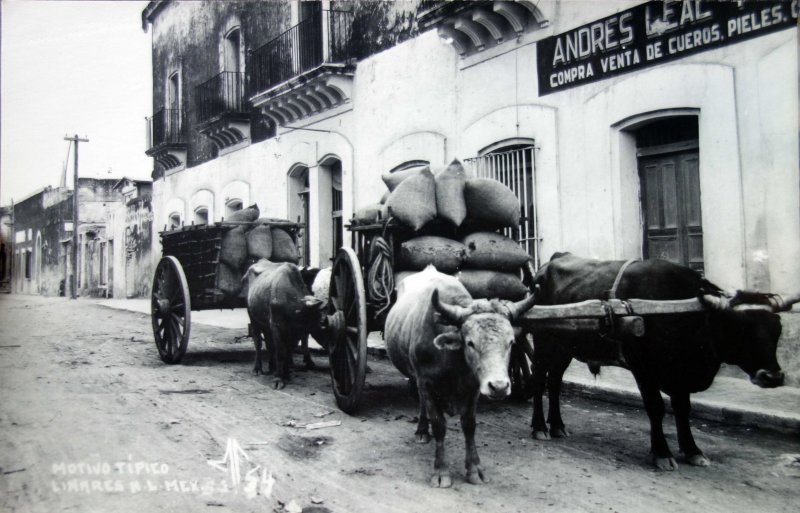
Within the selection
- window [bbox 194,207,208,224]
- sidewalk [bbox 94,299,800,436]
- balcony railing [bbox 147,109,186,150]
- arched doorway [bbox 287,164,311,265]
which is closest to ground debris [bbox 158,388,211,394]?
sidewalk [bbox 94,299,800,436]

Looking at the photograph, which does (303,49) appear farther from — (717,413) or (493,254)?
(717,413)

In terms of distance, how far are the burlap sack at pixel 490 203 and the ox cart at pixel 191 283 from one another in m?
3.93

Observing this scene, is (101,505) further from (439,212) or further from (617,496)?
(439,212)

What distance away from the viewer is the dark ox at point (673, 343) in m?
3.73

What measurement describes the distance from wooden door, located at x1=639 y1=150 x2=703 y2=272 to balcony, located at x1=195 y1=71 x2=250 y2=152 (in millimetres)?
10618

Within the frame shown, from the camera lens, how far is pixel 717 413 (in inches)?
210

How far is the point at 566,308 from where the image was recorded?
408 centimetres

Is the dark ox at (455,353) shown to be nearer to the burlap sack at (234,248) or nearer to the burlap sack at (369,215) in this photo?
the burlap sack at (369,215)

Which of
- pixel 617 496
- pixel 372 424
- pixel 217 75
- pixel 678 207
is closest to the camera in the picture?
pixel 617 496

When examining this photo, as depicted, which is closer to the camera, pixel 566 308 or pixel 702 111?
pixel 566 308

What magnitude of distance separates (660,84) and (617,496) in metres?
4.96

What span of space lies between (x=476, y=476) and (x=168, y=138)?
17.7 metres

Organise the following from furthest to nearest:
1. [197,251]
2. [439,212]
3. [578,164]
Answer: [197,251] → [578,164] → [439,212]

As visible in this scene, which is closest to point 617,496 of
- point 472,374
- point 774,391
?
point 472,374
